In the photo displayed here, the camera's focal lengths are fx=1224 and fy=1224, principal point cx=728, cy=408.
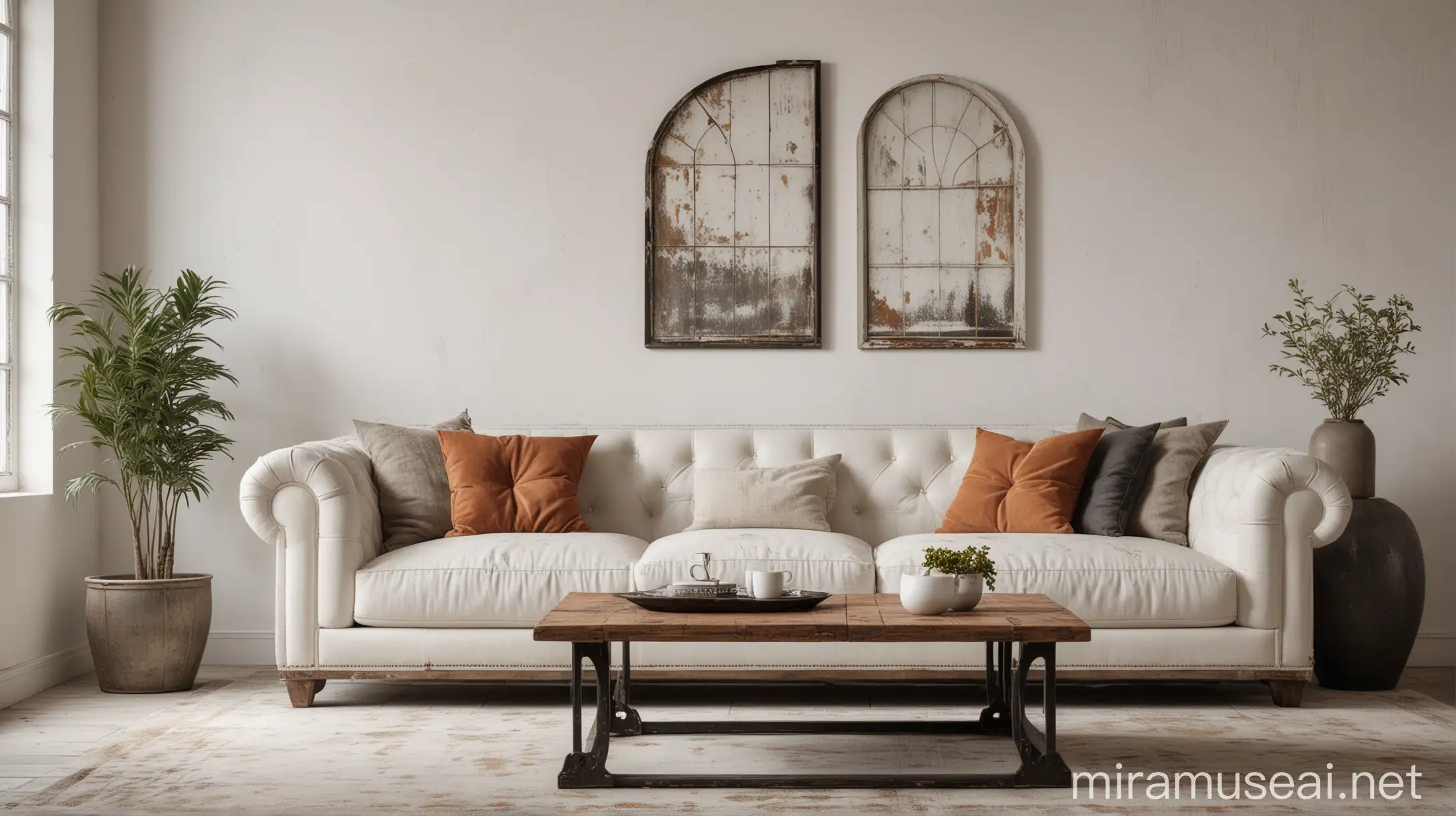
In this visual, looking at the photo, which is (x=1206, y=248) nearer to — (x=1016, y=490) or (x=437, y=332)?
(x=1016, y=490)

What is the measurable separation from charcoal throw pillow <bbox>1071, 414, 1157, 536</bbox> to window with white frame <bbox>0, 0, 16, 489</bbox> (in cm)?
358

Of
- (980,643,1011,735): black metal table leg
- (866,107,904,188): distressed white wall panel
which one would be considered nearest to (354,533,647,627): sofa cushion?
(980,643,1011,735): black metal table leg

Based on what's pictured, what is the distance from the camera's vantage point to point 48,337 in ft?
13.8

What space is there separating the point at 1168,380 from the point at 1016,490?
3.35ft

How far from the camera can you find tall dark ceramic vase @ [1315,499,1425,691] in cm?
385

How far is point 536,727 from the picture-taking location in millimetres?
3373

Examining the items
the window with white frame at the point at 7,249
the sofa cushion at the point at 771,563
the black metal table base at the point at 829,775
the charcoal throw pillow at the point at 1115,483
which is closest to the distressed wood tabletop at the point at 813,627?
the black metal table base at the point at 829,775

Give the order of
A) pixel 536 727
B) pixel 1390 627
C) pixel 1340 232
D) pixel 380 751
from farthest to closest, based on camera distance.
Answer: pixel 1340 232, pixel 1390 627, pixel 536 727, pixel 380 751

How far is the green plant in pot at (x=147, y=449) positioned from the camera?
3.93 m

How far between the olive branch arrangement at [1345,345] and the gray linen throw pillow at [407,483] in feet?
9.60

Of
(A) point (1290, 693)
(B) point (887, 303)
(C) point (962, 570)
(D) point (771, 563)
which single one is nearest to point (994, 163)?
(B) point (887, 303)

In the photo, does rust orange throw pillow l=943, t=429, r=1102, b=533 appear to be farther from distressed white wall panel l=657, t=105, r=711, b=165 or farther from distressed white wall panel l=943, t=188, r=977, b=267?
distressed white wall panel l=657, t=105, r=711, b=165

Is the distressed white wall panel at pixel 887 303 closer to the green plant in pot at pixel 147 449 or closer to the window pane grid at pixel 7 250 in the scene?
the green plant in pot at pixel 147 449

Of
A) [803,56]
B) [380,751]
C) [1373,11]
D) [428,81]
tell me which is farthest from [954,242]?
[380,751]
